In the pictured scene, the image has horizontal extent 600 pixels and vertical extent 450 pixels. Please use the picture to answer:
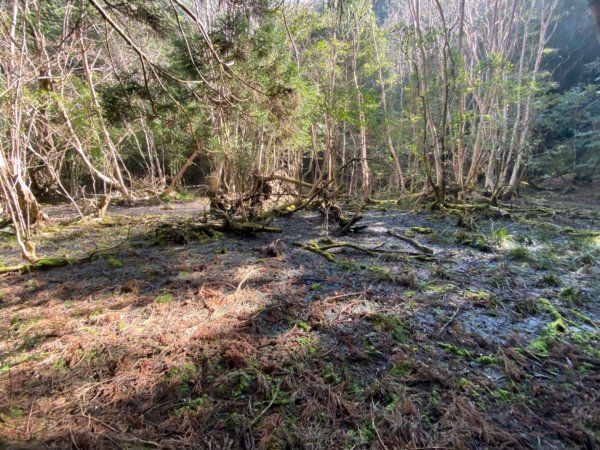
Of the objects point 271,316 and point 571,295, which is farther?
point 571,295

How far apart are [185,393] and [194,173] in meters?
23.3

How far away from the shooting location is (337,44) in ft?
37.8

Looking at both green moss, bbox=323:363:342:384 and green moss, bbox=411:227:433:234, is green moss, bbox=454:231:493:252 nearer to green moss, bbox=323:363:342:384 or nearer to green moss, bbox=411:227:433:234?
green moss, bbox=411:227:433:234

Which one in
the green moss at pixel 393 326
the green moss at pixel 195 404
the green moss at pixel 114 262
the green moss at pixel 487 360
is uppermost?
the green moss at pixel 195 404

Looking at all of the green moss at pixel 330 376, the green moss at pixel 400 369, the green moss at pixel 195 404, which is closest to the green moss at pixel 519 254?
the green moss at pixel 400 369

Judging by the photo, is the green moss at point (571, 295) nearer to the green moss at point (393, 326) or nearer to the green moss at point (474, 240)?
the green moss at point (474, 240)

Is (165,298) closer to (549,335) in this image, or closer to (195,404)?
(195,404)

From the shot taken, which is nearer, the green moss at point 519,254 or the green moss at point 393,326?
the green moss at point 393,326

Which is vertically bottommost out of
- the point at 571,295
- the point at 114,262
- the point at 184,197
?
the point at 184,197

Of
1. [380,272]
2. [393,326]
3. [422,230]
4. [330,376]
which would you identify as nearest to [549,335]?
[393,326]

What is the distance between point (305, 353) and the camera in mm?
2498

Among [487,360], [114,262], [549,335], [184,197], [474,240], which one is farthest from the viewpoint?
[184,197]

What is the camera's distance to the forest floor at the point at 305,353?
5.74 feet

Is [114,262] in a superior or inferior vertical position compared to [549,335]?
superior
